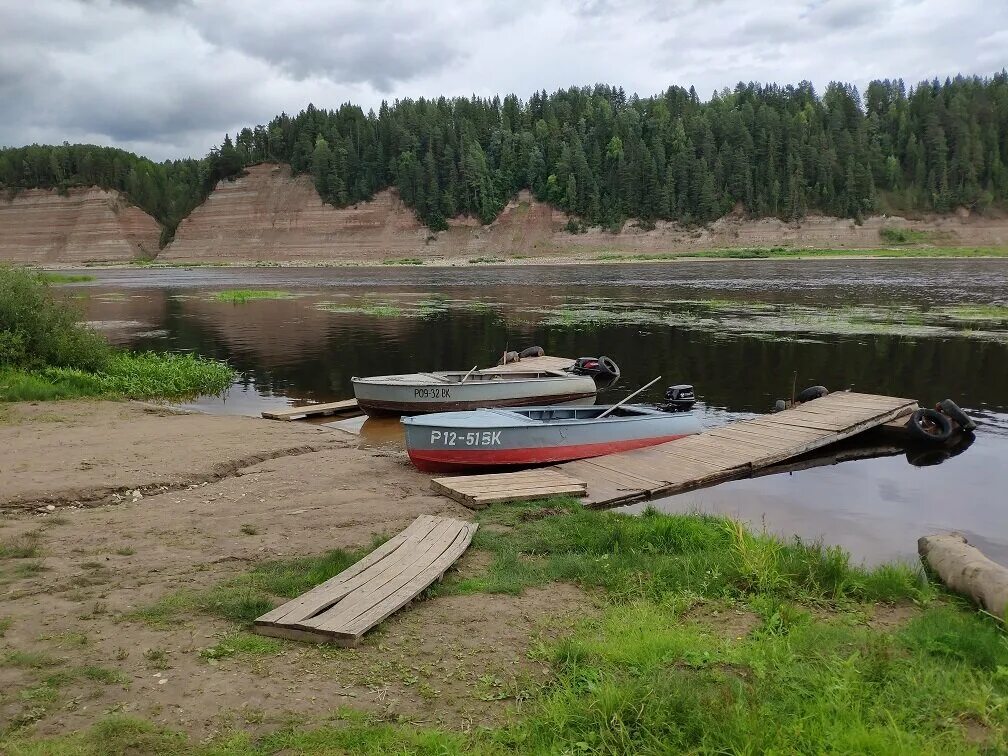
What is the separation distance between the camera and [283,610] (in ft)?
23.0

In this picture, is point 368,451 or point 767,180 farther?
point 767,180

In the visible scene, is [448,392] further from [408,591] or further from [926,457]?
[408,591]

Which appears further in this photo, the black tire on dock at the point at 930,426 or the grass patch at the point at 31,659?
the black tire on dock at the point at 930,426

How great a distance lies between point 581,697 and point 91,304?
2368 inches

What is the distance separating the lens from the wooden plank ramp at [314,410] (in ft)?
66.0

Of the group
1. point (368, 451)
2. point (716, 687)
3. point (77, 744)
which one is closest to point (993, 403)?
point (368, 451)

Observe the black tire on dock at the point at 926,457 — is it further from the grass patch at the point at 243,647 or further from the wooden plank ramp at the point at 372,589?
the grass patch at the point at 243,647

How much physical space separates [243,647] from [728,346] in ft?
88.5

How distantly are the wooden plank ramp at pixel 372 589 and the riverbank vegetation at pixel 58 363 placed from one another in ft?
49.1

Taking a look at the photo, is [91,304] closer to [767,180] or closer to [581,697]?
[581,697]

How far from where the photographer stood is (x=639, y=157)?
132375 millimetres

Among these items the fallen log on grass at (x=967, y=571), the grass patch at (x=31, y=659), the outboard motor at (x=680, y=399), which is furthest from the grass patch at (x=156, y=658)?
the outboard motor at (x=680, y=399)

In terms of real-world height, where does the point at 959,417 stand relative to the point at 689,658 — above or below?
below

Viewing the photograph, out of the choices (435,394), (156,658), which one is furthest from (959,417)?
(156,658)
